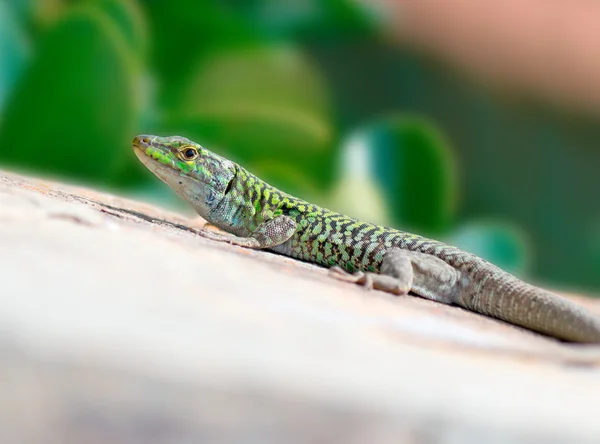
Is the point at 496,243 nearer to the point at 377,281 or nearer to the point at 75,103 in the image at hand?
the point at 75,103

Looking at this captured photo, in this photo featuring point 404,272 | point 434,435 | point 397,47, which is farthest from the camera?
point 397,47

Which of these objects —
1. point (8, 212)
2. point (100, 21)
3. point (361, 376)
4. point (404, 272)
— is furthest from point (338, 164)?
point (361, 376)

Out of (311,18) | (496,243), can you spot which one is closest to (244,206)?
(496,243)

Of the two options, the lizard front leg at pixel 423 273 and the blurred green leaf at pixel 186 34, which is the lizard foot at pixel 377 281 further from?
the blurred green leaf at pixel 186 34

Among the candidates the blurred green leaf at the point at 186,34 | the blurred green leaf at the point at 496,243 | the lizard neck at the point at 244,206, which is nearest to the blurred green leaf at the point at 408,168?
the blurred green leaf at the point at 496,243

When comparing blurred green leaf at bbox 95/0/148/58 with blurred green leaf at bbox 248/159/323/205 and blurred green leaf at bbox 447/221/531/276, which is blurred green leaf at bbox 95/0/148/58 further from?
blurred green leaf at bbox 447/221/531/276

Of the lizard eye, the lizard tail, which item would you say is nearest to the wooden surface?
the lizard tail

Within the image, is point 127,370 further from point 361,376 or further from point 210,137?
point 210,137
